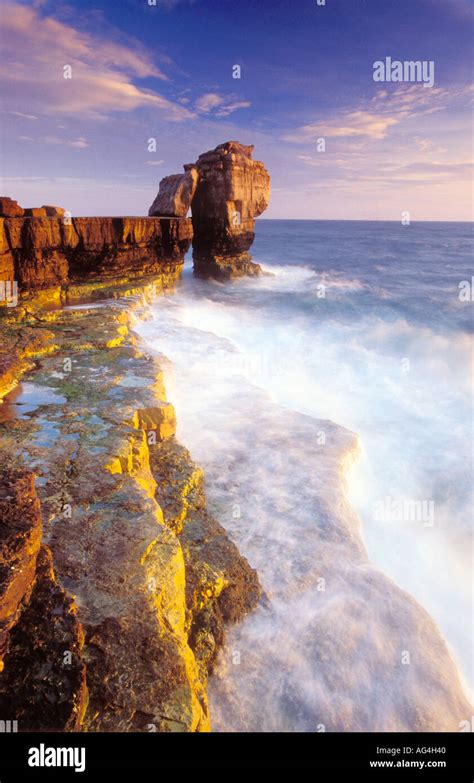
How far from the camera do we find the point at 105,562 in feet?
9.70

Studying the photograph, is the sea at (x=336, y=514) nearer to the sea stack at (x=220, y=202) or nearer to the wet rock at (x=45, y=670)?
the wet rock at (x=45, y=670)

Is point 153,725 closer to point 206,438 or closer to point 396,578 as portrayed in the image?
point 396,578

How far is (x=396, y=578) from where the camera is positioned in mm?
5105

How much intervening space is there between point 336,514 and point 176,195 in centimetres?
1908

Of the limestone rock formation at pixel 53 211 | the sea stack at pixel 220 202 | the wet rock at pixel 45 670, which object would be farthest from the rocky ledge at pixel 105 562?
the sea stack at pixel 220 202

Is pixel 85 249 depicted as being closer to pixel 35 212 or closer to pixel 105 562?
pixel 35 212

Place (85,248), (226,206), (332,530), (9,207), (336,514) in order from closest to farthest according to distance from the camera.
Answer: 1. (332,530)
2. (336,514)
3. (9,207)
4. (85,248)
5. (226,206)

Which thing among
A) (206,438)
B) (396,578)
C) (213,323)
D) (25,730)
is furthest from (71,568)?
(213,323)

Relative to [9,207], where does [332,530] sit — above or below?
below

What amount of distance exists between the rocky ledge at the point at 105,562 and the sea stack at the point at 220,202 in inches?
676

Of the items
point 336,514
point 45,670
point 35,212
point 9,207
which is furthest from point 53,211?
point 45,670

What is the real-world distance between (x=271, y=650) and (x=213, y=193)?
22.4 m

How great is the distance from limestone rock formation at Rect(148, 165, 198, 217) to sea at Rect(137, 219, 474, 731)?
7.64m
